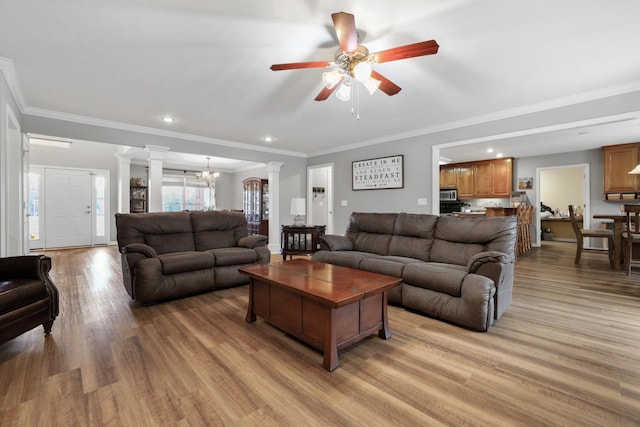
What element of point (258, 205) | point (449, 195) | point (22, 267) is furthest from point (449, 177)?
point (22, 267)

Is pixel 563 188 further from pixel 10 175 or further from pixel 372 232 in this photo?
pixel 10 175

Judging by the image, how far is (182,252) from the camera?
3684mm

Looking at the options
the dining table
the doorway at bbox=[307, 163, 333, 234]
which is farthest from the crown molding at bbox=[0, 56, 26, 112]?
the dining table

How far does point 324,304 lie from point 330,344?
0.25 m

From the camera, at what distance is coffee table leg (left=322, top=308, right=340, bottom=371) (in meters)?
1.80

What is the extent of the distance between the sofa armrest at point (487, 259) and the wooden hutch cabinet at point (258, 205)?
6220 mm

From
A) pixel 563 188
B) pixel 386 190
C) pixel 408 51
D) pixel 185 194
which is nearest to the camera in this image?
pixel 408 51

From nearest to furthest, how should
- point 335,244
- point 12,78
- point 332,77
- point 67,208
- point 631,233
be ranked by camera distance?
point 332,77 < point 12,78 < point 335,244 < point 631,233 < point 67,208

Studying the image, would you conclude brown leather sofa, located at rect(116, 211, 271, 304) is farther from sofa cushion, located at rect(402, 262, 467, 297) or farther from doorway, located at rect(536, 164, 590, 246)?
doorway, located at rect(536, 164, 590, 246)

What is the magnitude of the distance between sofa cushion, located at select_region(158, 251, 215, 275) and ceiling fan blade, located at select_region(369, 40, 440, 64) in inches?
110

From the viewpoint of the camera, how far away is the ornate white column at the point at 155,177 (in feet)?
15.8

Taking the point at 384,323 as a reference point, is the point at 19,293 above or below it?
above

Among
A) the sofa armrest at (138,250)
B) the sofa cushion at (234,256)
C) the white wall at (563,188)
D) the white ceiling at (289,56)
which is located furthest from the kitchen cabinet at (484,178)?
the sofa armrest at (138,250)

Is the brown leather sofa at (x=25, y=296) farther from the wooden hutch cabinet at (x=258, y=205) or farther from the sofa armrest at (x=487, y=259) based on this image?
the wooden hutch cabinet at (x=258, y=205)
